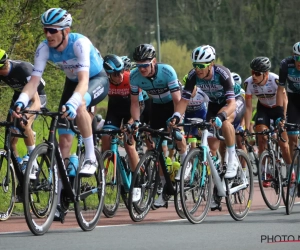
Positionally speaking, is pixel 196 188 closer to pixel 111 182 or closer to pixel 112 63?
pixel 111 182

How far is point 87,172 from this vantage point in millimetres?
9805

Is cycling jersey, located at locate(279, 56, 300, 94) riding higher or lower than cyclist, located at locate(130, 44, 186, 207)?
higher

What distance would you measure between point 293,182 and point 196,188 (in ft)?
5.33

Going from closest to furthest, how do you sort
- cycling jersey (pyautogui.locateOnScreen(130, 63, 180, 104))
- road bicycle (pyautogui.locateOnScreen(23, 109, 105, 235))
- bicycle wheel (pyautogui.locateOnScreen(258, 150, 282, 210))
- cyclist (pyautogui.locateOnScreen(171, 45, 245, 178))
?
road bicycle (pyautogui.locateOnScreen(23, 109, 105, 235)) < cyclist (pyautogui.locateOnScreen(171, 45, 245, 178)) < cycling jersey (pyautogui.locateOnScreen(130, 63, 180, 104)) < bicycle wheel (pyautogui.locateOnScreen(258, 150, 282, 210))

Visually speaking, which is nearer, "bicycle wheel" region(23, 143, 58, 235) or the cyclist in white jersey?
"bicycle wheel" region(23, 143, 58, 235)

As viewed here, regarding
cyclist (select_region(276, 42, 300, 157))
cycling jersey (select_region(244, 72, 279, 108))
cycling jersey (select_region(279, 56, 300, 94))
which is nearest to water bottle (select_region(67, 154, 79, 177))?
cyclist (select_region(276, 42, 300, 157))

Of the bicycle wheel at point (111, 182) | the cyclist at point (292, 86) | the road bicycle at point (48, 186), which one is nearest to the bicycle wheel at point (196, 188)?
the bicycle wheel at point (111, 182)

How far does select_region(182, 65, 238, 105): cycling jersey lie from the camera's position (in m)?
11.8

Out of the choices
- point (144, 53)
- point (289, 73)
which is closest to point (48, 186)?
point (144, 53)

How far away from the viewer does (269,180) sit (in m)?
13.2

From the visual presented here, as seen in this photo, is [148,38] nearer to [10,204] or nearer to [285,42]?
[285,42]

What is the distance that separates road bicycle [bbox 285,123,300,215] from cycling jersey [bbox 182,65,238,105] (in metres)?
1.06

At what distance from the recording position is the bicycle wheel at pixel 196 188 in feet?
35.7

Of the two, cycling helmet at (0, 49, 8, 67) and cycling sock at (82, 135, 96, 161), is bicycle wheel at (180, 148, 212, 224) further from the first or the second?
cycling helmet at (0, 49, 8, 67)
